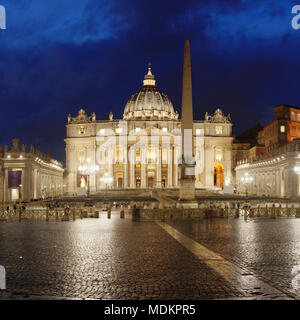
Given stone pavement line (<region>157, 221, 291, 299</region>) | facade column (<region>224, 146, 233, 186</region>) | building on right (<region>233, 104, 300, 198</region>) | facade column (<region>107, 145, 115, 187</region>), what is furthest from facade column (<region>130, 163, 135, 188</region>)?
stone pavement line (<region>157, 221, 291, 299</region>)

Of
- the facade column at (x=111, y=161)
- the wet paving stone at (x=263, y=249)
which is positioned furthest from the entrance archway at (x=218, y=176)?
the wet paving stone at (x=263, y=249)

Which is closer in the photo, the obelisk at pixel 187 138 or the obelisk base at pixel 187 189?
the obelisk at pixel 187 138

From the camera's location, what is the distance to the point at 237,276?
927 centimetres

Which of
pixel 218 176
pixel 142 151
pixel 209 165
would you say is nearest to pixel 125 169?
pixel 142 151

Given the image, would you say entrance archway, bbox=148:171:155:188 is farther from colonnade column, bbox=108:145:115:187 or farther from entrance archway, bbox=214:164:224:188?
entrance archway, bbox=214:164:224:188

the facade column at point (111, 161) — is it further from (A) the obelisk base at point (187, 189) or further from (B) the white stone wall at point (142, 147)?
(A) the obelisk base at point (187, 189)

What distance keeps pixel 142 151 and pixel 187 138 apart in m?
70.5

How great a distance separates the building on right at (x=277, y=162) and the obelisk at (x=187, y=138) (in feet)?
75.3

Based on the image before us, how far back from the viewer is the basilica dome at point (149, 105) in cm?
11325

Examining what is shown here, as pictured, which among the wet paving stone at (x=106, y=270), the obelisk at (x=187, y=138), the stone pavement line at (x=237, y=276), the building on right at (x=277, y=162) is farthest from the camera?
the building on right at (x=277, y=162)

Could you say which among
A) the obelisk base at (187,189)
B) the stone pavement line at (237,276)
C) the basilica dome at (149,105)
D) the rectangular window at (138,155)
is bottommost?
the stone pavement line at (237,276)

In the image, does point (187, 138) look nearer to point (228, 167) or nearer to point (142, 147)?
point (142, 147)

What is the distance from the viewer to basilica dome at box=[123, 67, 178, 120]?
113m
